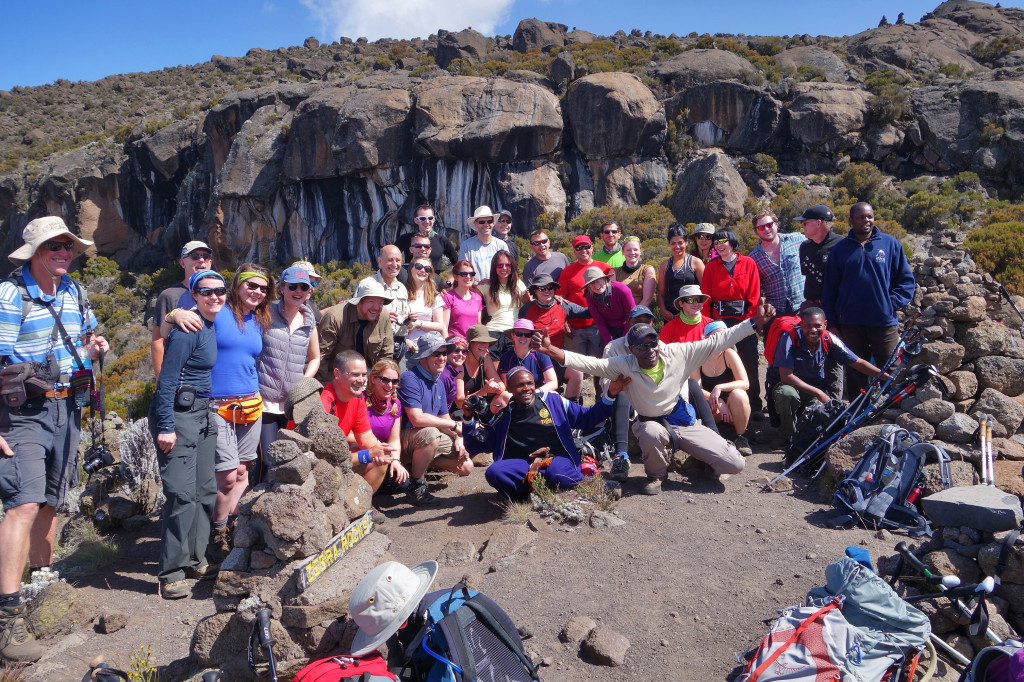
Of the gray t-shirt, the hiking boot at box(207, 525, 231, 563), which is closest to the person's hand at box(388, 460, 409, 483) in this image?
the hiking boot at box(207, 525, 231, 563)

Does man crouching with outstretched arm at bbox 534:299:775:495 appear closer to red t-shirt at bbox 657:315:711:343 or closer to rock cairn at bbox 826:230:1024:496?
red t-shirt at bbox 657:315:711:343

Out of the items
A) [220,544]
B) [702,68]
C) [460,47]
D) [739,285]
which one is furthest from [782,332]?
[460,47]

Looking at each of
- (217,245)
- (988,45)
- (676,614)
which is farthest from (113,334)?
(988,45)

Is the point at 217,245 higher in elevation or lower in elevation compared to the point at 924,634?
higher

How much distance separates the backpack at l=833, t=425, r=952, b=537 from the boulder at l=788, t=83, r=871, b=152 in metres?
25.9

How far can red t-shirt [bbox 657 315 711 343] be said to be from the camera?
600cm

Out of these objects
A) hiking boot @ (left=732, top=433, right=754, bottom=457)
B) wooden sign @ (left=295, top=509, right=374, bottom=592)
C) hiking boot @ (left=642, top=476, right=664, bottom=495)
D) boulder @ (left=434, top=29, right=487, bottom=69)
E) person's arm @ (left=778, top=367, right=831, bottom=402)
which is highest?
boulder @ (left=434, top=29, right=487, bottom=69)

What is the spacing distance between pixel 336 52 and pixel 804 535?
6438cm

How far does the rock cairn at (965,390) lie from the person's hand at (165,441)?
4773 mm

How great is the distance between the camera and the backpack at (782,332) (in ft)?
19.3

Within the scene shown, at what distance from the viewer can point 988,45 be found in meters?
36.3

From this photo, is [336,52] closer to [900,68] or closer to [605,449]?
[900,68]

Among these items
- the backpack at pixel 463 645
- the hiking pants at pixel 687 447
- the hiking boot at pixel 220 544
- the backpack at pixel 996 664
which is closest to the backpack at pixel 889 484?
the hiking pants at pixel 687 447

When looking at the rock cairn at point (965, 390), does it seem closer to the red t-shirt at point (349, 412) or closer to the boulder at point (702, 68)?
the red t-shirt at point (349, 412)
